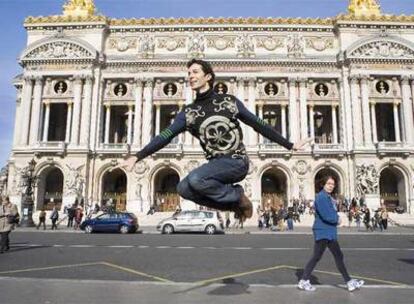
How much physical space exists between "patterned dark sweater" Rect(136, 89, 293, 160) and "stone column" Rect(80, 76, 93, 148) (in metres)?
37.2

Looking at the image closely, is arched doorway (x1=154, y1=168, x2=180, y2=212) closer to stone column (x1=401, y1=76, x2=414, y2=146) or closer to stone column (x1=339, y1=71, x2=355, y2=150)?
stone column (x1=339, y1=71, x2=355, y2=150)

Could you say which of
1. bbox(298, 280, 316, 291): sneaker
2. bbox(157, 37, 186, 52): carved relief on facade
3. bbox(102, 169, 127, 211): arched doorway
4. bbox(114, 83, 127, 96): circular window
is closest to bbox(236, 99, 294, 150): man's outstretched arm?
bbox(298, 280, 316, 291): sneaker

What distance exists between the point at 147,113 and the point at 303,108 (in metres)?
15.5

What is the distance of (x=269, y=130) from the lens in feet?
15.2

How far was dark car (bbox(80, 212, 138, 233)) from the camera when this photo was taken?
2441 centimetres

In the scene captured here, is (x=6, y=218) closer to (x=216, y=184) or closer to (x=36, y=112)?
(x=216, y=184)

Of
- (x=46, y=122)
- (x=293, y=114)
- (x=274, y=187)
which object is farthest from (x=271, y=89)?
(x=46, y=122)

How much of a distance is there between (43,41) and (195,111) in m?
42.2

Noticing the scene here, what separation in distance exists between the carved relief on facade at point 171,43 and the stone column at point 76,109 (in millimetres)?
9005

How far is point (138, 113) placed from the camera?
41.7 m

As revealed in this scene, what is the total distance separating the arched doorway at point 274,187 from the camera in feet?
134

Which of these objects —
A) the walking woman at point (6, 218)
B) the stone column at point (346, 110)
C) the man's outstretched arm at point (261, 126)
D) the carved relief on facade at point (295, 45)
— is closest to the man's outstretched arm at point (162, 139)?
the man's outstretched arm at point (261, 126)

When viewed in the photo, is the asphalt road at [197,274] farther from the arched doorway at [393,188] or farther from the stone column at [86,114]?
the arched doorway at [393,188]

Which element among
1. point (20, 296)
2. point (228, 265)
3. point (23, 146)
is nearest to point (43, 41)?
point (23, 146)
